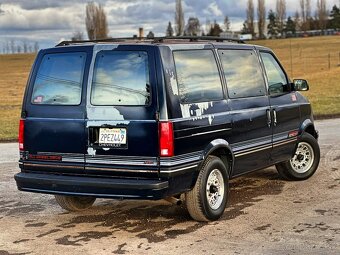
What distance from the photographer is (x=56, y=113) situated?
240 inches

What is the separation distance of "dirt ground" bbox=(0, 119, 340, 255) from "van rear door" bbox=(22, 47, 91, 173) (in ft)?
2.34

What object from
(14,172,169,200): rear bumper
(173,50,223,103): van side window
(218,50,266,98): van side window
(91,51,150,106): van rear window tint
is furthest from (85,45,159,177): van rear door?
(218,50,266,98): van side window

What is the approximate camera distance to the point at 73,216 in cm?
675

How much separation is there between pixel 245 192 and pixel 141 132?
8.48 ft

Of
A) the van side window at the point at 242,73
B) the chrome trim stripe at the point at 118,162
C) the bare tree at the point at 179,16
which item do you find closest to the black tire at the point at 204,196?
the chrome trim stripe at the point at 118,162

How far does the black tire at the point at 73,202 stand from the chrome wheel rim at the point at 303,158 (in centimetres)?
321

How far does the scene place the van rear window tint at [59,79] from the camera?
6.03 metres

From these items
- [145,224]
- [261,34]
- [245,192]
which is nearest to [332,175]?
[245,192]

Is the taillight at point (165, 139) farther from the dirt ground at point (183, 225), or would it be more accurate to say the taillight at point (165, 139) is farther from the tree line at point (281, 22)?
the tree line at point (281, 22)

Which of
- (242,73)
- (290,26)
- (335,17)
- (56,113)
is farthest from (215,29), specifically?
(56,113)

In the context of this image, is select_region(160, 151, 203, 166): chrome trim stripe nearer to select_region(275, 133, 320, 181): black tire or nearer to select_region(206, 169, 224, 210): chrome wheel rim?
select_region(206, 169, 224, 210): chrome wheel rim

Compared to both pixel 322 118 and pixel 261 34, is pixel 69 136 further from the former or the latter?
pixel 261 34

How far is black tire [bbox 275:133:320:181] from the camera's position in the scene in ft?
27.3

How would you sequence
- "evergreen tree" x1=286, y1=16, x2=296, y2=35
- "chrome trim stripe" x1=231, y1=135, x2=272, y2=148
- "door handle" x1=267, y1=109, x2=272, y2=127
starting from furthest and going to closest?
"evergreen tree" x1=286, y1=16, x2=296, y2=35 < "door handle" x1=267, y1=109, x2=272, y2=127 < "chrome trim stripe" x1=231, y1=135, x2=272, y2=148
